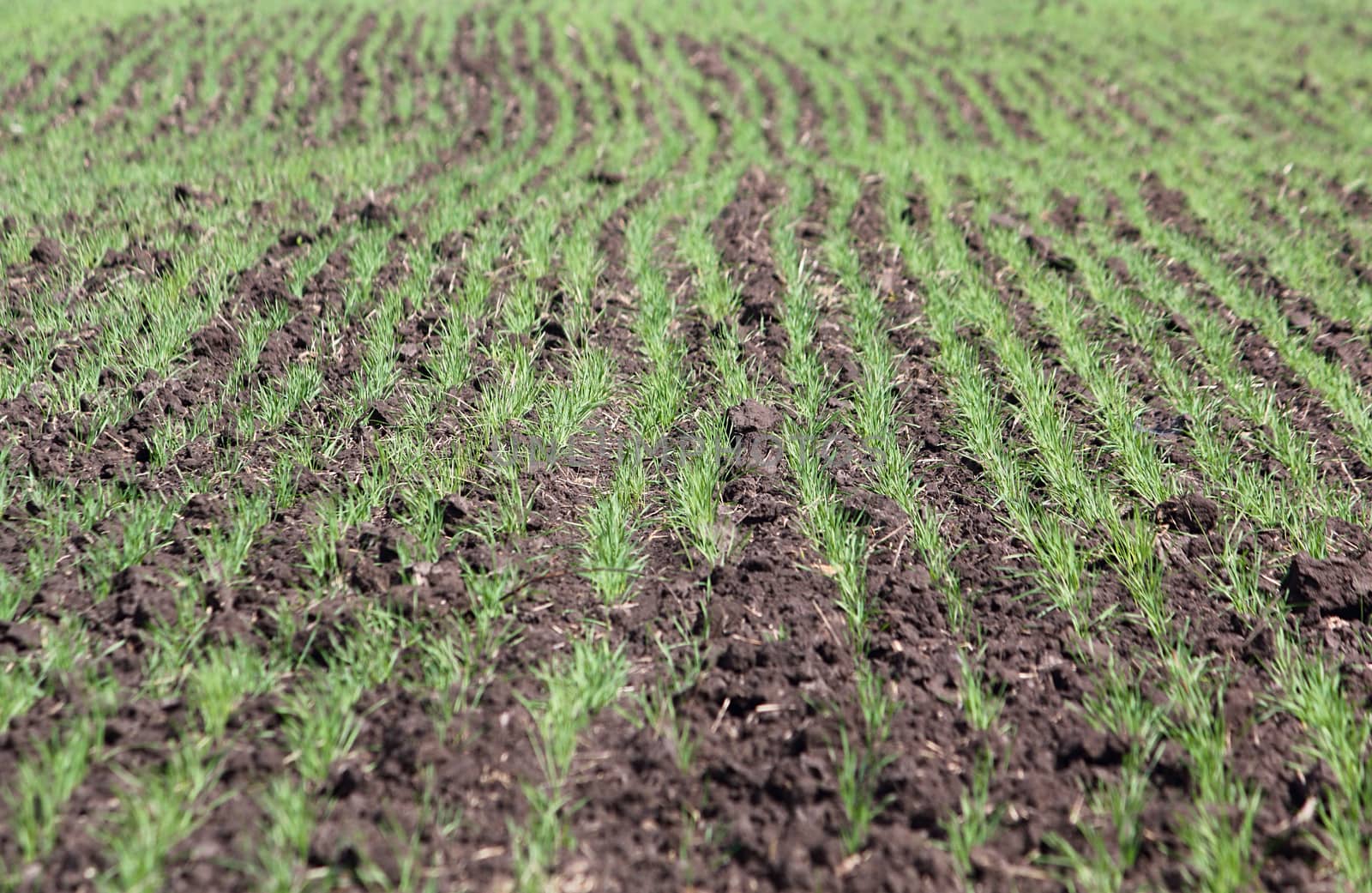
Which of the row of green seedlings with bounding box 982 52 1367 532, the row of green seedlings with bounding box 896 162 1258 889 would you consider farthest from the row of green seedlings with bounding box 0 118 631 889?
the row of green seedlings with bounding box 982 52 1367 532

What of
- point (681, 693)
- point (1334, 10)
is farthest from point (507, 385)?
point (1334, 10)

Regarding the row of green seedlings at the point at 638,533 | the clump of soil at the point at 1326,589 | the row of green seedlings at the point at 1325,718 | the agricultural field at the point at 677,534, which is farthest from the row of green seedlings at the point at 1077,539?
the row of green seedlings at the point at 638,533

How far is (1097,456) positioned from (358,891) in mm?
2726

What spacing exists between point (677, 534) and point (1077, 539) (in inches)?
48.1

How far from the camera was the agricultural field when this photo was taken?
207cm

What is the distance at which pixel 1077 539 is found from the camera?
10.1 ft

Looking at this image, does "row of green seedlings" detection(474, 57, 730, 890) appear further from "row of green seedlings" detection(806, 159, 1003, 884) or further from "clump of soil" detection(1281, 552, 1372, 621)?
"clump of soil" detection(1281, 552, 1372, 621)

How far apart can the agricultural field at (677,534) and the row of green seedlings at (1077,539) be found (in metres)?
0.02

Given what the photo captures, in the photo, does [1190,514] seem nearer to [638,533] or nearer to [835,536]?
[835,536]

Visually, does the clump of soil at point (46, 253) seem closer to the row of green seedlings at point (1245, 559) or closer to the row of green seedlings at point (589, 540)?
the row of green seedlings at point (589, 540)

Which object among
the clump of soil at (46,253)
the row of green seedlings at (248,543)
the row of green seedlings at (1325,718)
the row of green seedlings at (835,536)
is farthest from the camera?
the clump of soil at (46,253)

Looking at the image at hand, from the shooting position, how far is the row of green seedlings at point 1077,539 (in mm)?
2068

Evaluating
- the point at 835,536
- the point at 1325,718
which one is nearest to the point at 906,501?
the point at 835,536

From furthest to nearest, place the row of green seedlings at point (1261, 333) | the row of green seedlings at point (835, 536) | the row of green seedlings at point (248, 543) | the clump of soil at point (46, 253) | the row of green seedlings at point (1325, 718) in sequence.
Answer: the clump of soil at point (46, 253), the row of green seedlings at point (1261, 333), the row of green seedlings at point (248, 543), the row of green seedlings at point (835, 536), the row of green seedlings at point (1325, 718)
